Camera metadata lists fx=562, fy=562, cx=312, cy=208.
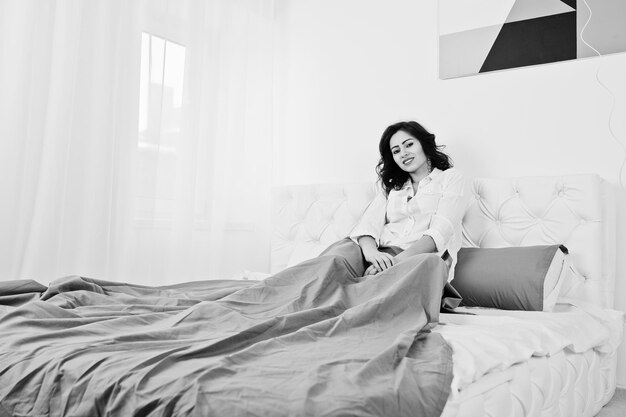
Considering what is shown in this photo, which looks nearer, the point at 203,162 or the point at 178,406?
the point at 178,406

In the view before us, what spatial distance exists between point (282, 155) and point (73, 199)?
1474 mm

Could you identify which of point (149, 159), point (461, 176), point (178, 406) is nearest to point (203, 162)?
point (149, 159)

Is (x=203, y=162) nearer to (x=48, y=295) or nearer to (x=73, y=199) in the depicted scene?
(x=73, y=199)

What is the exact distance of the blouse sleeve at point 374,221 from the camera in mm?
2523

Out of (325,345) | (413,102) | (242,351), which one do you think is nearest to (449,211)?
(413,102)

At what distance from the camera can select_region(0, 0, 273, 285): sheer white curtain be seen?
2340 mm

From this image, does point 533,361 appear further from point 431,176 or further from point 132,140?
point 132,140

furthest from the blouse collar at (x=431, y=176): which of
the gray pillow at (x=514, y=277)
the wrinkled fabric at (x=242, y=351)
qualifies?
the wrinkled fabric at (x=242, y=351)

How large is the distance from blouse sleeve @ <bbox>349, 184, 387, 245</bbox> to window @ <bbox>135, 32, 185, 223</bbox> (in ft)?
3.42

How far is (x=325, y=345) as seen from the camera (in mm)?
1282

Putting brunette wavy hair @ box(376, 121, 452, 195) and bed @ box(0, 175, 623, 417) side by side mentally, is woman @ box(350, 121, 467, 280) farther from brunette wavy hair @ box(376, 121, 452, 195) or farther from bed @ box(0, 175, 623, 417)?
bed @ box(0, 175, 623, 417)

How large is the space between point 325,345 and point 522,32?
2.06 meters

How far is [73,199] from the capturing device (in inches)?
98.0

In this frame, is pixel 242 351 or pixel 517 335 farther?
pixel 517 335
